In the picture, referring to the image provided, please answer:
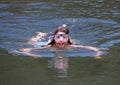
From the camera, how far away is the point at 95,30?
12141mm

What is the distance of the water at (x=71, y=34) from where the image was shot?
7195mm

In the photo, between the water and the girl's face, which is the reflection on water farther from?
the girl's face

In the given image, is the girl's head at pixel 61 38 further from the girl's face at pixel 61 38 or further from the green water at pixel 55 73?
the green water at pixel 55 73

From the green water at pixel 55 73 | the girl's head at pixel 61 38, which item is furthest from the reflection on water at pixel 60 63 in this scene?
the girl's head at pixel 61 38

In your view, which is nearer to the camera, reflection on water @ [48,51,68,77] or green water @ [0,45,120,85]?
green water @ [0,45,120,85]

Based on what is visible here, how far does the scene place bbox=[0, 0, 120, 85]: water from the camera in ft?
23.6

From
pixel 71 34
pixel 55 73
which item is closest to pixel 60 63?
pixel 55 73

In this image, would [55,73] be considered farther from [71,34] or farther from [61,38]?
→ [71,34]

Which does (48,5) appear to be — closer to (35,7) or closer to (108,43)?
(35,7)

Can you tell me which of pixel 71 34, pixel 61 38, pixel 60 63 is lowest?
pixel 71 34

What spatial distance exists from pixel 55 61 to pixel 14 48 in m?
1.69

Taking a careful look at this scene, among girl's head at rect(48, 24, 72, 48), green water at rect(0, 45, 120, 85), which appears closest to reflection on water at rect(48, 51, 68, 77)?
green water at rect(0, 45, 120, 85)

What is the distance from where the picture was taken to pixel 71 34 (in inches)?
469

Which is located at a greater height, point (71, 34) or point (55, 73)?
point (55, 73)
